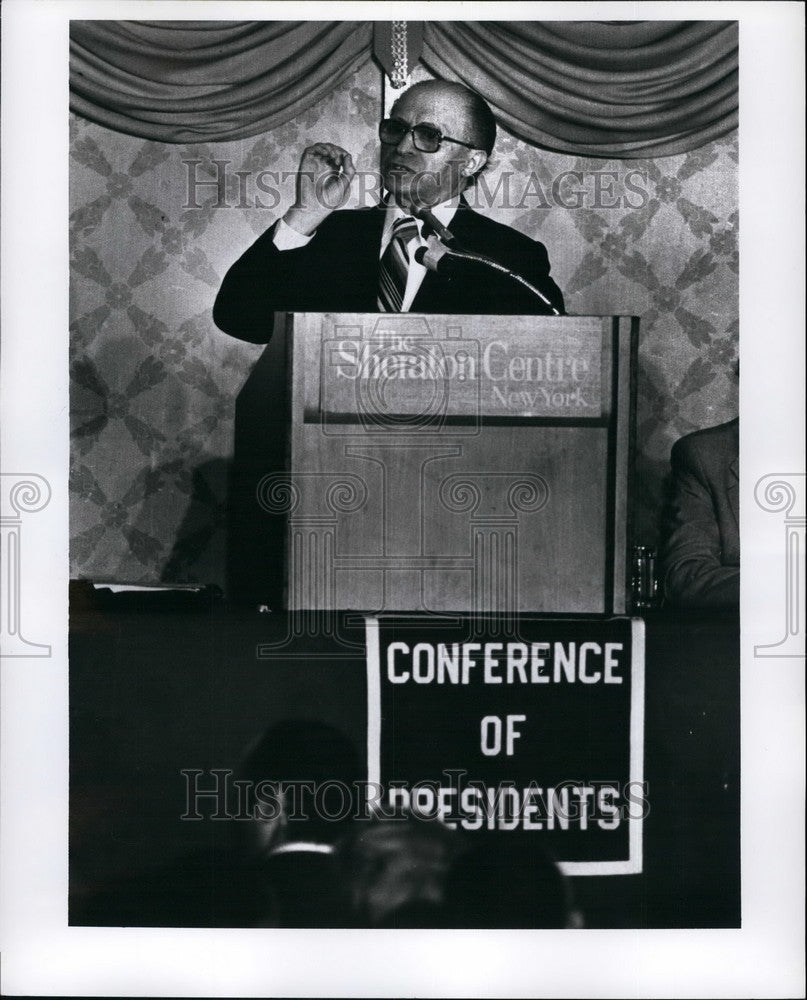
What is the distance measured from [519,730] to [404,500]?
71 centimetres

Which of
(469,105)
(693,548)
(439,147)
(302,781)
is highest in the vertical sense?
(469,105)

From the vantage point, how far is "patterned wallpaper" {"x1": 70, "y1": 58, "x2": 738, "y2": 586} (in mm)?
2531

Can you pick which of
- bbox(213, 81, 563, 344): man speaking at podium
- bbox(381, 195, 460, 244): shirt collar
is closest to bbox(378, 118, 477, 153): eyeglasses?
bbox(213, 81, 563, 344): man speaking at podium

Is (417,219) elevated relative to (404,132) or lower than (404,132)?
lower

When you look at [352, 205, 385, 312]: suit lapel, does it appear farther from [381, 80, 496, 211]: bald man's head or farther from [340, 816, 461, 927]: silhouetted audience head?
[340, 816, 461, 927]: silhouetted audience head

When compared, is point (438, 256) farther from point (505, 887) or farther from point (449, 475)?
point (505, 887)

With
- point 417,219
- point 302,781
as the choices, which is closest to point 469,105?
point 417,219

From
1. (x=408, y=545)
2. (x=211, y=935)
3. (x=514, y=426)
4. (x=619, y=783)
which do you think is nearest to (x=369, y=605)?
(x=408, y=545)

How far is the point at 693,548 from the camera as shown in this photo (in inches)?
100.0

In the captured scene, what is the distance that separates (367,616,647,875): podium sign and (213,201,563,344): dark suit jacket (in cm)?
87

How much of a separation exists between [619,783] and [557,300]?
1343 millimetres

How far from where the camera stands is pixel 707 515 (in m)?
2.55

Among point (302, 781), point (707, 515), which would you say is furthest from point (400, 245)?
point (302, 781)

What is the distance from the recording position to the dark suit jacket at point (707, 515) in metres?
2.53
